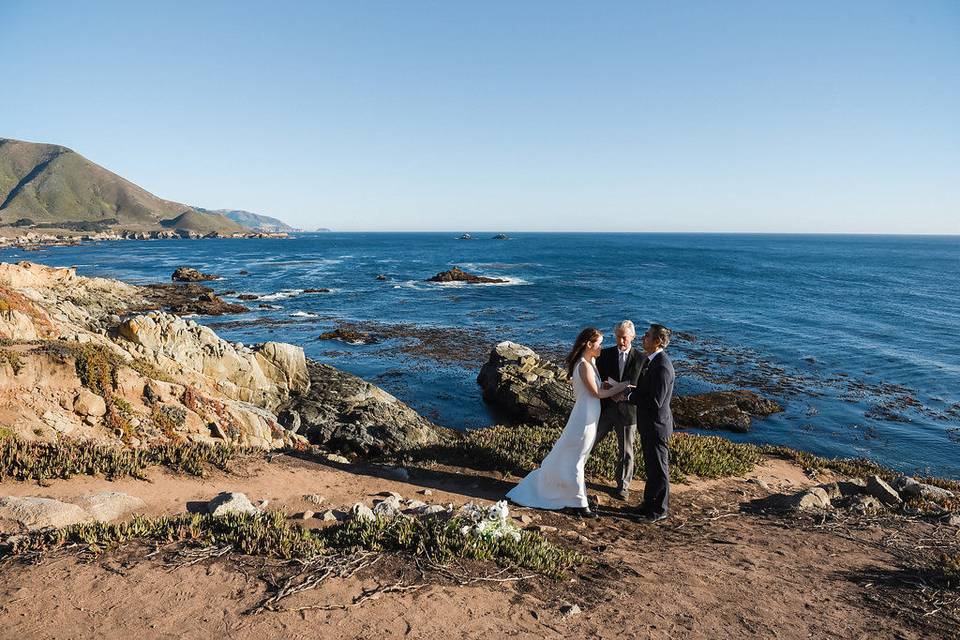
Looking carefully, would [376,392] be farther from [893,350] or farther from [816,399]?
[893,350]

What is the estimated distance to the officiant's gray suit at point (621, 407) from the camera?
8.15 meters

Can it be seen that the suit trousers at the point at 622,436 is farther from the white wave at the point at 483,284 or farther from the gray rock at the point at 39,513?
the white wave at the point at 483,284

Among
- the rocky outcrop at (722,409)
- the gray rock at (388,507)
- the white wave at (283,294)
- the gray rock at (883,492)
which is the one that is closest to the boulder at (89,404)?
the gray rock at (388,507)

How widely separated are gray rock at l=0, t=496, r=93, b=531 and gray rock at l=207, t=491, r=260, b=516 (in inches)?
54.9

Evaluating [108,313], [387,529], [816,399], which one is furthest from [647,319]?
[108,313]

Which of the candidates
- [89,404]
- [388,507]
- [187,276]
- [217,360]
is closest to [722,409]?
[388,507]

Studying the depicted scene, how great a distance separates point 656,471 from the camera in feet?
25.6

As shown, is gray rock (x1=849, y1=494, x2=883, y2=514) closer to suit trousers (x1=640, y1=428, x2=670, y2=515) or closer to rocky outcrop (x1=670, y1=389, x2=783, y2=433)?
suit trousers (x1=640, y1=428, x2=670, y2=515)

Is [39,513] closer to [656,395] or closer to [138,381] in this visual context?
[138,381]

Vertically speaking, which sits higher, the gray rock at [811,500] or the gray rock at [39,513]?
the gray rock at [39,513]

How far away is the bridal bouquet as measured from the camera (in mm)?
6184

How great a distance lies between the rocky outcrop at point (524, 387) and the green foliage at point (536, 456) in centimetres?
706

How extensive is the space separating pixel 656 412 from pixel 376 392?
45.4 ft

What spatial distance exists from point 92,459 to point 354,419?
27.9ft
